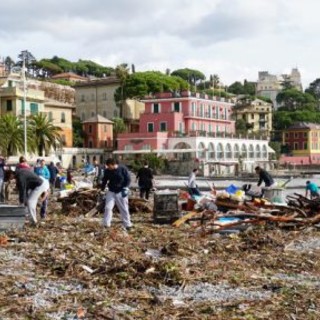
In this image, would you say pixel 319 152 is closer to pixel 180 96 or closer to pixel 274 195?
pixel 180 96

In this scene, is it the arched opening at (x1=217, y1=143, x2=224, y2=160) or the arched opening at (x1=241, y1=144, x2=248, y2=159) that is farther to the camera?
the arched opening at (x1=241, y1=144, x2=248, y2=159)

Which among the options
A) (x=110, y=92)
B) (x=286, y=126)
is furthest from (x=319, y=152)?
(x=110, y=92)

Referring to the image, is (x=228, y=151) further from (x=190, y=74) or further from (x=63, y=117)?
(x=190, y=74)

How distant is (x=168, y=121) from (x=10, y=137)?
29687mm

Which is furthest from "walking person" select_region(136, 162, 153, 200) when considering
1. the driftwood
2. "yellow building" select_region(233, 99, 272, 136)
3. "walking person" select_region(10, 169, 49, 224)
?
"yellow building" select_region(233, 99, 272, 136)

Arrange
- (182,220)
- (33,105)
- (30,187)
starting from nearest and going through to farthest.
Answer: (30,187), (182,220), (33,105)

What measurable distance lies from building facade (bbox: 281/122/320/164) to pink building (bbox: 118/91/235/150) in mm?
40304

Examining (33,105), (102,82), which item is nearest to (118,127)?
(102,82)

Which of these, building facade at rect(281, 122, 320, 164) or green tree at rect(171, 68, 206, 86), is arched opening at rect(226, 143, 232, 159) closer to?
building facade at rect(281, 122, 320, 164)

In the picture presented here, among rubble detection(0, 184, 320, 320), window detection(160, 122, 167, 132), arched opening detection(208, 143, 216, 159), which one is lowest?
rubble detection(0, 184, 320, 320)

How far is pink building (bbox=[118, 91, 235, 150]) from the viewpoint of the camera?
271 feet

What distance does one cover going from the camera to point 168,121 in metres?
85.5

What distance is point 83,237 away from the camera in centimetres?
1374

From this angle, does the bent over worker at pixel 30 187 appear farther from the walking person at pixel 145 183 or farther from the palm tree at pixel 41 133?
the palm tree at pixel 41 133
